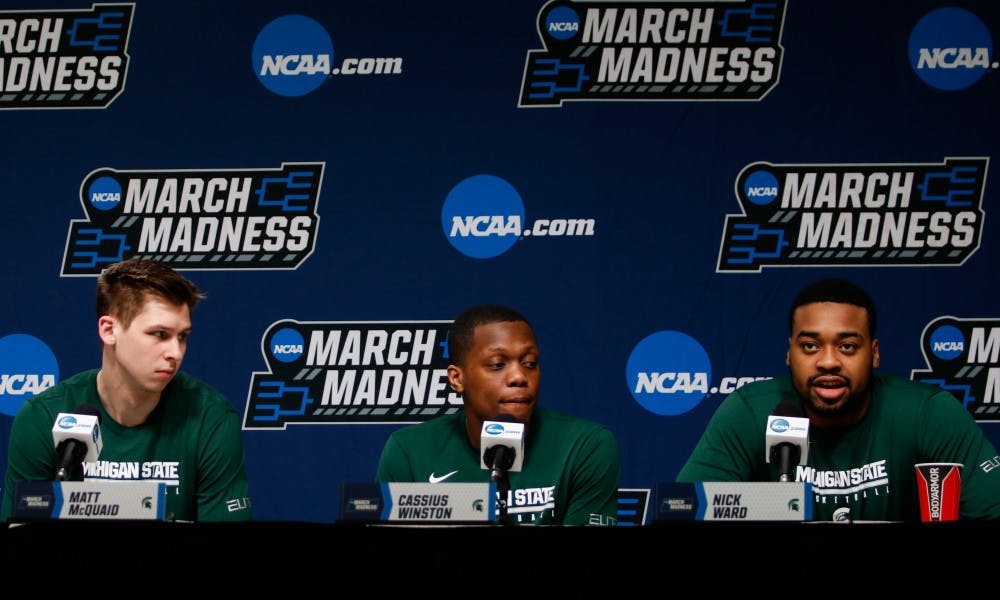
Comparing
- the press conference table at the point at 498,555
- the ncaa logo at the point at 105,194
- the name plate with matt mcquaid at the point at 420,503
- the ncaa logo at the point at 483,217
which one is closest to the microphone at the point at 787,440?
the press conference table at the point at 498,555

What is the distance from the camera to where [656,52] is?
473 centimetres

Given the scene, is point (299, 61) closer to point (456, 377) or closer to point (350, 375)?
point (350, 375)

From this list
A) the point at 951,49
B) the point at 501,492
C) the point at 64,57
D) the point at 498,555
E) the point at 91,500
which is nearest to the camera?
the point at 498,555

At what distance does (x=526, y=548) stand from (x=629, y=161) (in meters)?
2.53

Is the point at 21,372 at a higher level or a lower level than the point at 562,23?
lower

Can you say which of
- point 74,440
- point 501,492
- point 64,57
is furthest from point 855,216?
point 64,57

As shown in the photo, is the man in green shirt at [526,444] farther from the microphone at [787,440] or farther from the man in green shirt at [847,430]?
the microphone at [787,440]

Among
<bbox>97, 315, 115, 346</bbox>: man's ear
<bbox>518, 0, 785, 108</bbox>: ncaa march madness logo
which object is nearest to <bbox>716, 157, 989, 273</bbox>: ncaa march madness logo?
<bbox>518, 0, 785, 108</bbox>: ncaa march madness logo

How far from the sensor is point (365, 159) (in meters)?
4.79

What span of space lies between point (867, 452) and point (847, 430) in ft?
0.29

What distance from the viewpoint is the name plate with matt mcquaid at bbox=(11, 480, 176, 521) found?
2.59m

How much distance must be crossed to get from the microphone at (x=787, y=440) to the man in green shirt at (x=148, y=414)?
5.14ft

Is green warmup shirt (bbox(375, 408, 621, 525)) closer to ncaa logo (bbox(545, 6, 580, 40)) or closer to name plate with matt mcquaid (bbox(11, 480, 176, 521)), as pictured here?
name plate with matt mcquaid (bbox(11, 480, 176, 521))

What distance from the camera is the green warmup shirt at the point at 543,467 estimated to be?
3588mm
